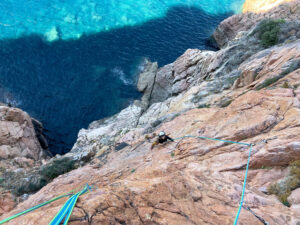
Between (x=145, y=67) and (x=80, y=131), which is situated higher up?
(x=145, y=67)

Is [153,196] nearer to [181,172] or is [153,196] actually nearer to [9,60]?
[181,172]

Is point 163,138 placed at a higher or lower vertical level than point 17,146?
higher

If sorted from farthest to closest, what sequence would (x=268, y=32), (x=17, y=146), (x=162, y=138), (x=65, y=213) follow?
(x=17, y=146)
(x=268, y=32)
(x=162, y=138)
(x=65, y=213)

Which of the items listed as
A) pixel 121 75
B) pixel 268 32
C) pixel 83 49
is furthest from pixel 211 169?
pixel 83 49

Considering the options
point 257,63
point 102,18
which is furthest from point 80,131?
point 102,18

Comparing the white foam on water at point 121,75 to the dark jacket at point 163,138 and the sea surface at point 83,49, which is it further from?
the dark jacket at point 163,138

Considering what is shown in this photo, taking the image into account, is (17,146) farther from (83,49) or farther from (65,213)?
(83,49)
